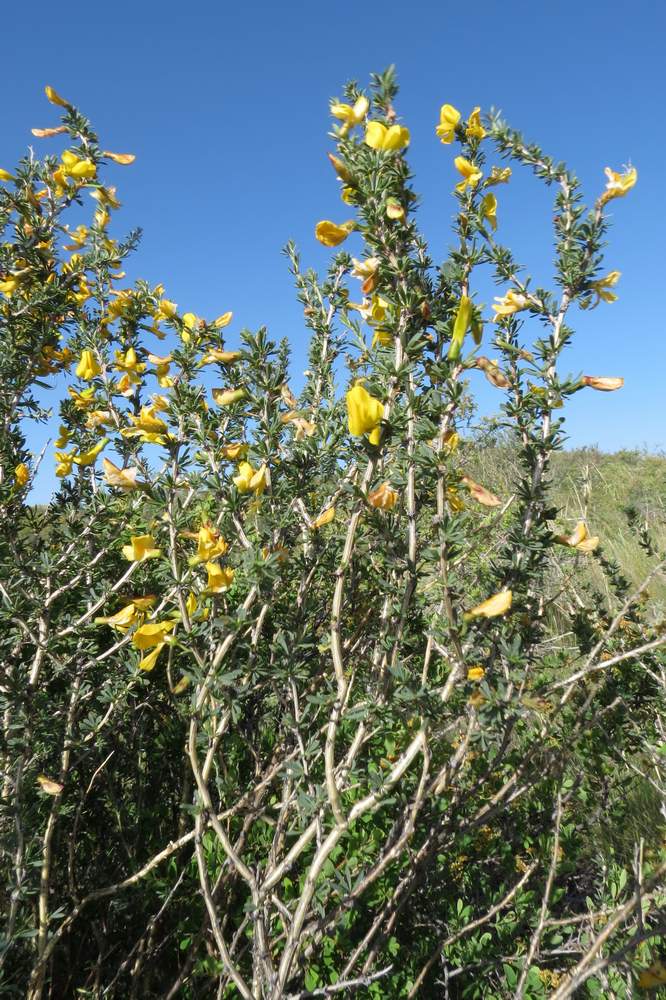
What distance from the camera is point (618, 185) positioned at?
1355 mm

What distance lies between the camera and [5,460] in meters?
1.77

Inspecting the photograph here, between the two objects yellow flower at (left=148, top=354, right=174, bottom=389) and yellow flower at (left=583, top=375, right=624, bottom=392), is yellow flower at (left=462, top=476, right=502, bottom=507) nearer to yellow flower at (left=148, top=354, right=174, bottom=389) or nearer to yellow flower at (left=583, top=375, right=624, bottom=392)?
yellow flower at (left=583, top=375, right=624, bottom=392)

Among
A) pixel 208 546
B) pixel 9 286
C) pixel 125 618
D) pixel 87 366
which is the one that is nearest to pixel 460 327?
pixel 208 546

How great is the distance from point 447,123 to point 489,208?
0.74 feet

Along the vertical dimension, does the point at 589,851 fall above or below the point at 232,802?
below

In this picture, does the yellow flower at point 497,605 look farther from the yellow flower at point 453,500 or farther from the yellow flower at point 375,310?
the yellow flower at point 375,310

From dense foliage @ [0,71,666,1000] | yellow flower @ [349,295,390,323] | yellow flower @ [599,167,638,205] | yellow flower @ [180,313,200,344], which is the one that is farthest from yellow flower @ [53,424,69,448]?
yellow flower @ [599,167,638,205]

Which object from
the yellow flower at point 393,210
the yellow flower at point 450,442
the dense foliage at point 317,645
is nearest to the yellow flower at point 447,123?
the dense foliage at point 317,645

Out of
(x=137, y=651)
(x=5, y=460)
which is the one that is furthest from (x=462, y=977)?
(x=5, y=460)

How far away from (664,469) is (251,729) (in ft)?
40.0

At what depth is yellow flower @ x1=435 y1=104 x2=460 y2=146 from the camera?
50.3 inches

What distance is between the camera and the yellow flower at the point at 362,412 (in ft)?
3.35

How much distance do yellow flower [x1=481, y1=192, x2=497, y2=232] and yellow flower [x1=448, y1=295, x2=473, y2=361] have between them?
24cm

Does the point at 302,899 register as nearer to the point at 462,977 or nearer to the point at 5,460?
the point at 462,977
